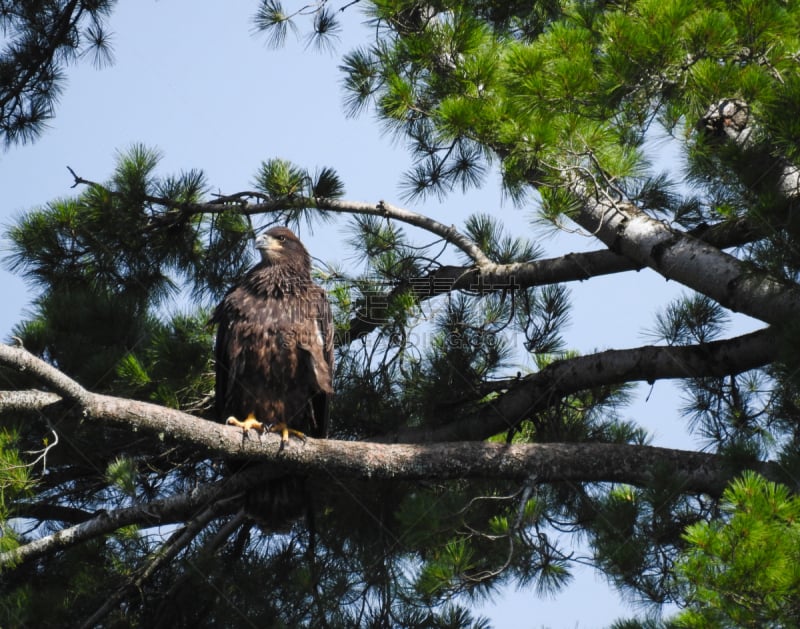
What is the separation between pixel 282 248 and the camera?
518 cm

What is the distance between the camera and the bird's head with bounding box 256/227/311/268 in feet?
16.9

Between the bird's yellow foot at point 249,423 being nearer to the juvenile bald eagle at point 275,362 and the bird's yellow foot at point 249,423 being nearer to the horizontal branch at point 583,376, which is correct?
the juvenile bald eagle at point 275,362

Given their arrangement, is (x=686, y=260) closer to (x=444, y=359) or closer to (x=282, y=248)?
(x=444, y=359)

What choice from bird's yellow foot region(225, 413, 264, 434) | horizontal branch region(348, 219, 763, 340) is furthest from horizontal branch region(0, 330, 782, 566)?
horizontal branch region(348, 219, 763, 340)

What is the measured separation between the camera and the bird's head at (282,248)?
202 inches

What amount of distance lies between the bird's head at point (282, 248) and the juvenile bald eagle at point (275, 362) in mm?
352

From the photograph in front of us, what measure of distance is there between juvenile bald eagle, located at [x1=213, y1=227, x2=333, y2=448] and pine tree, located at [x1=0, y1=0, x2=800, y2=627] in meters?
0.18

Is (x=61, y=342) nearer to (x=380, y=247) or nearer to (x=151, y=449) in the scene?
(x=151, y=449)

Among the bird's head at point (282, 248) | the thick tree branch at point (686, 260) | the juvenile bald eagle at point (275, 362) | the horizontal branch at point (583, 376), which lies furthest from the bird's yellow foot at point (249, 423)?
the thick tree branch at point (686, 260)

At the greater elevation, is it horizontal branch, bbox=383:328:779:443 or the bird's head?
the bird's head

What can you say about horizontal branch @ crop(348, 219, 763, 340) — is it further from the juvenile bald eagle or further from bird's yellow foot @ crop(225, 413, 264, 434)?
bird's yellow foot @ crop(225, 413, 264, 434)

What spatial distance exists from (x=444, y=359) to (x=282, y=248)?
1163mm

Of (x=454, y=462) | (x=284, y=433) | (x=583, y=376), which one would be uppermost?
(x=583, y=376)

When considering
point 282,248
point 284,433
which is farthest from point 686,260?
point 282,248
